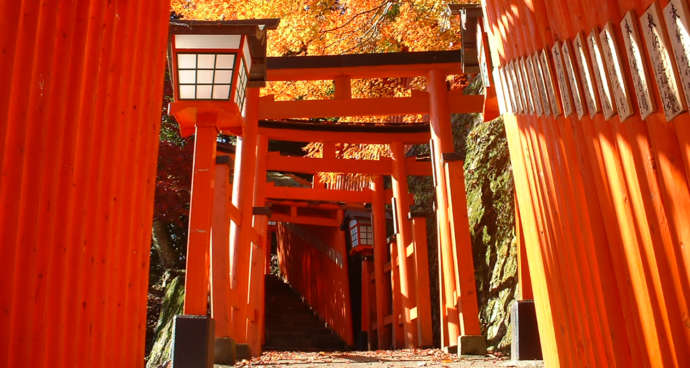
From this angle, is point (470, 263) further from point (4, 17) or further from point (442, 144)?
point (4, 17)

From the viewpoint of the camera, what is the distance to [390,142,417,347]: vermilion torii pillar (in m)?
9.67

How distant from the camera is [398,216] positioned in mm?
10461

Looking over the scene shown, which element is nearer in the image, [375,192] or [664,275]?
[664,275]

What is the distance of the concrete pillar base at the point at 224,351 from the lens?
586 centimetres

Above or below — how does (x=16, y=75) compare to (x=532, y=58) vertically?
below

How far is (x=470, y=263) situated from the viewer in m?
6.97

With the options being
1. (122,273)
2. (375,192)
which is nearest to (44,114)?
(122,273)

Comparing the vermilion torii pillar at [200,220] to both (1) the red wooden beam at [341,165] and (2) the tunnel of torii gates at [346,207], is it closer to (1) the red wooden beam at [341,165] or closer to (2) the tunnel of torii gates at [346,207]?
(2) the tunnel of torii gates at [346,207]

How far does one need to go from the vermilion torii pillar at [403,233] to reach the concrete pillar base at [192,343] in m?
5.09

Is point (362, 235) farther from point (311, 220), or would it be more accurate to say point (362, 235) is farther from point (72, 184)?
point (72, 184)

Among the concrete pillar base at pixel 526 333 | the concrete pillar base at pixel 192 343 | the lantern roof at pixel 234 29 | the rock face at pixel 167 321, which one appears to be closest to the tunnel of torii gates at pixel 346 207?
the concrete pillar base at pixel 192 343

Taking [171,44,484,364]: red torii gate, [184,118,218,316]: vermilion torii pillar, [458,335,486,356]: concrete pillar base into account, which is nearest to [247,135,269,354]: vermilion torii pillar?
[171,44,484,364]: red torii gate

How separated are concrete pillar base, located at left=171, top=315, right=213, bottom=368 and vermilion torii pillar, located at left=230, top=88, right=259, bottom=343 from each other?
1913 mm

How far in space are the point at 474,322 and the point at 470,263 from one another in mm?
604
